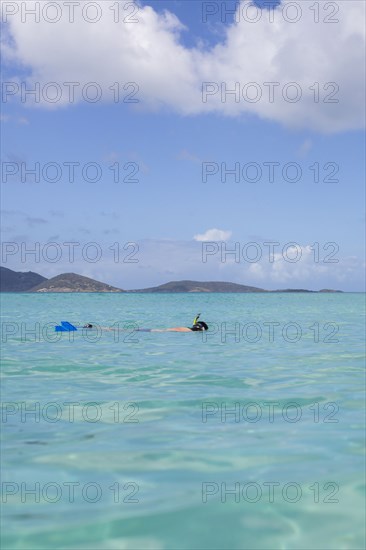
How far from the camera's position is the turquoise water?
18.1 ft

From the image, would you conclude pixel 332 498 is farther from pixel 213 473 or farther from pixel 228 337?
pixel 228 337

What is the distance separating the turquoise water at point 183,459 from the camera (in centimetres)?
553

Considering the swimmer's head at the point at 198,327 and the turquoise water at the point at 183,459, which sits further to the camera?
the swimmer's head at the point at 198,327

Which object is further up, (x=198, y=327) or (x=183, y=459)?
(x=198, y=327)

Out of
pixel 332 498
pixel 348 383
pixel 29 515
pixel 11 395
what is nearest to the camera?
pixel 29 515

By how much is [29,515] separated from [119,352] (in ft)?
48.6

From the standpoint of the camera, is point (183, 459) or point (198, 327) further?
point (198, 327)

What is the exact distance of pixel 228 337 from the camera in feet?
89.8

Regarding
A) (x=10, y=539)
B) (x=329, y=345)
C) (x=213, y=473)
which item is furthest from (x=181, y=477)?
(x=329, y=345)

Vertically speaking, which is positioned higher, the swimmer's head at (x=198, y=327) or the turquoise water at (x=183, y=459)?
the swimmer's head at (x=198, y=327)

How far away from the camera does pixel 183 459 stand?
7520 mm

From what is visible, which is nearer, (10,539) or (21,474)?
(10,539)

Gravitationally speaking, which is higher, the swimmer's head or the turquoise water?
the swimmer's head

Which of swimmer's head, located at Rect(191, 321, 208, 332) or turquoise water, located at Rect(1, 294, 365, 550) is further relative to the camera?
swimmer's head, located at Rect(191, 321, 208, 332)
